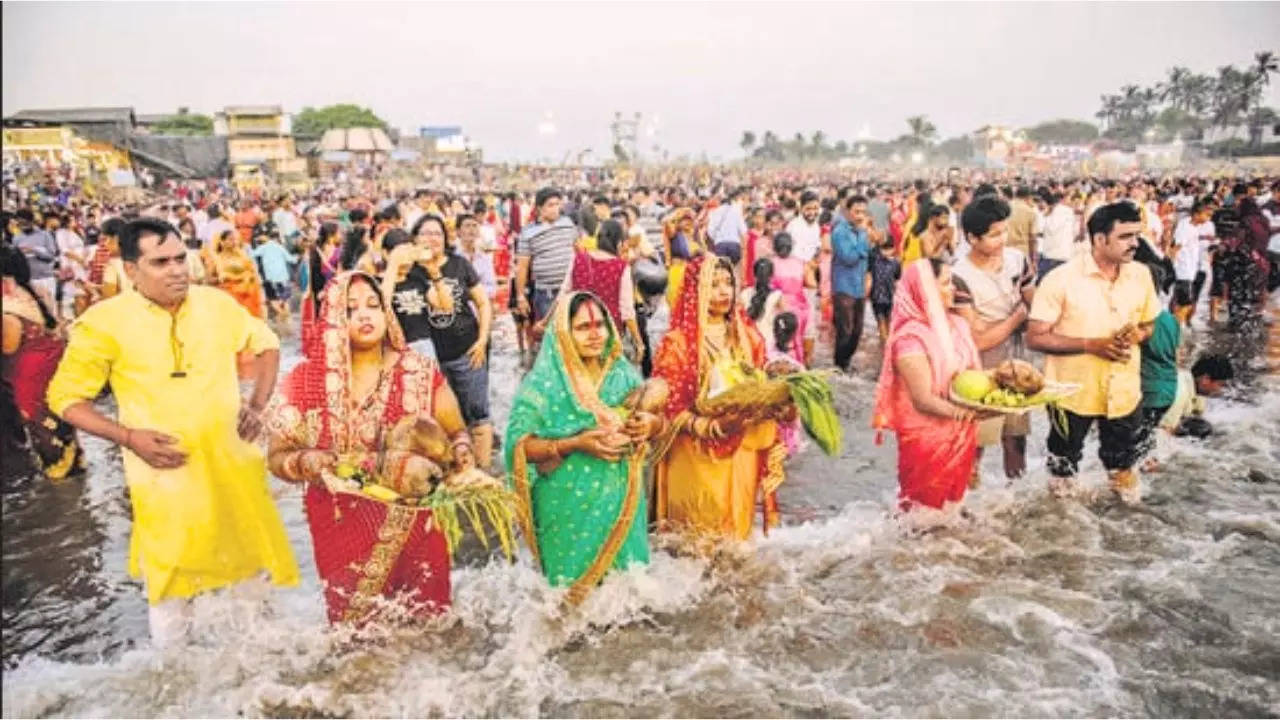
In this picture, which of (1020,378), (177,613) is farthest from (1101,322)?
(177,613)

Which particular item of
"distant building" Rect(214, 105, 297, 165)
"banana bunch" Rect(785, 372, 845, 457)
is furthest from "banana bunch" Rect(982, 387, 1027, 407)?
"distant building" Rect(214, 105, 297, 165)

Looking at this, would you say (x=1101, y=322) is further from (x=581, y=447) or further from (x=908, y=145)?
(x=908, y=145)

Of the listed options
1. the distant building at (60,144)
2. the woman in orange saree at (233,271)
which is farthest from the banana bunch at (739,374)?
the distant building at (60,144)

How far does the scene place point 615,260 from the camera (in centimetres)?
655

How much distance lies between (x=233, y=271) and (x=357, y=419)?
345 inches

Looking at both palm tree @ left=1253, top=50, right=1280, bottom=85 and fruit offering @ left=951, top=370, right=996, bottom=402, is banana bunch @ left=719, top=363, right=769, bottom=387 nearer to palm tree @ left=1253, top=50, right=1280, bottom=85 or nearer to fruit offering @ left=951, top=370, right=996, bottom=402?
fruit offering @ left=951, top=370, right=996, bottom=402

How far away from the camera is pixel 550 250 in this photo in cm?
723

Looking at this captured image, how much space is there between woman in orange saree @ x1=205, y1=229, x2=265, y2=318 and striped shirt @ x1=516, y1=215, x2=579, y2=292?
5295 millimetres

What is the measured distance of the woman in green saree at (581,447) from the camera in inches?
133

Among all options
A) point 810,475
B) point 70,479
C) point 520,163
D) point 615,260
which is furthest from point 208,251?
point 520,163

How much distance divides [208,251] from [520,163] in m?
66.0

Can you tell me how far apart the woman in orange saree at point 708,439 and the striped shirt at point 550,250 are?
131 inches

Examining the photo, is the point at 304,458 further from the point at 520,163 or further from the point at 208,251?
the point at 520,163

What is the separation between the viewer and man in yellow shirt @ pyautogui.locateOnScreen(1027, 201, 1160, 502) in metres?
4.43
